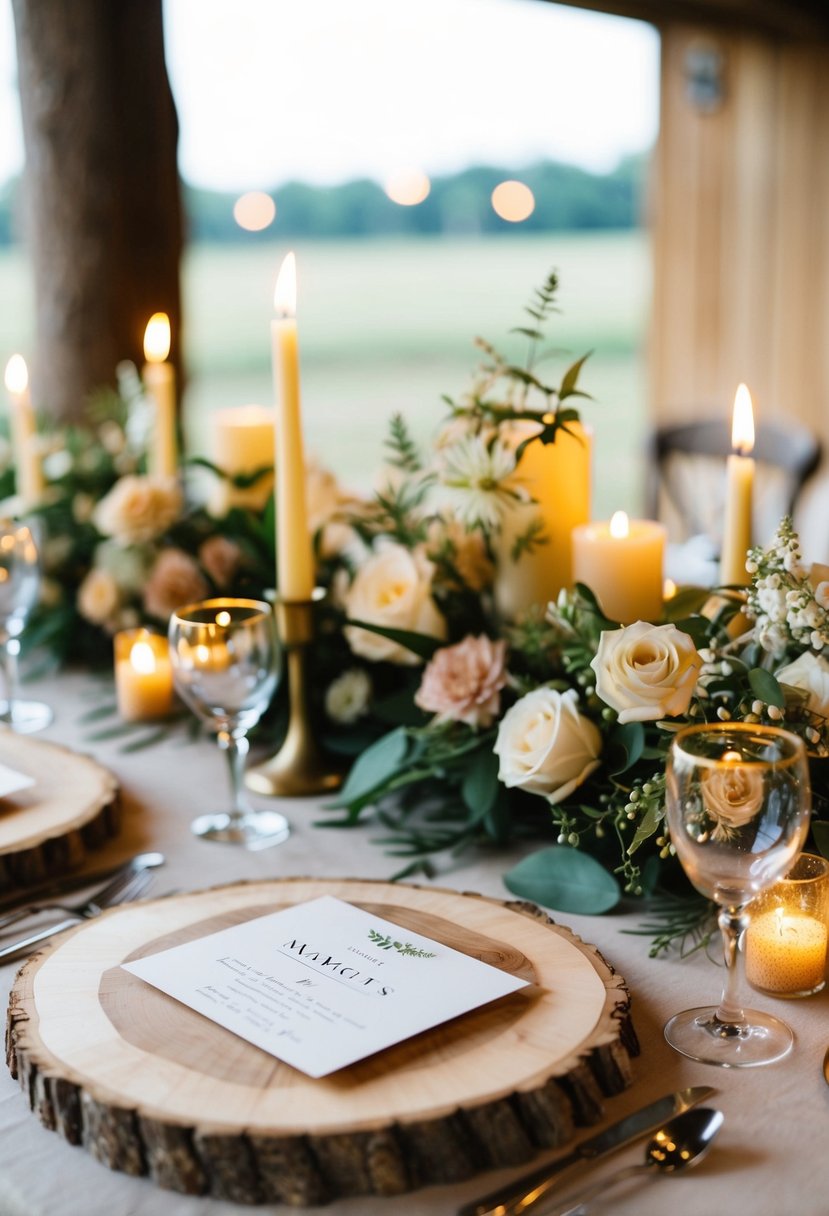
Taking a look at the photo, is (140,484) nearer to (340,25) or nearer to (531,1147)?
(531,1147)

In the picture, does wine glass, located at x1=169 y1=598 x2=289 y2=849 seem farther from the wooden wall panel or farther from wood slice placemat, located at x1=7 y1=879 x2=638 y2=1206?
the wooden wall panel

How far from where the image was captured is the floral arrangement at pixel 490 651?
0.92 meters

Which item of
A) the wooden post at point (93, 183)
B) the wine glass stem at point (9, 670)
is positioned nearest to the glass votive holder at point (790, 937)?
the wine glass stem at point (9, 670)

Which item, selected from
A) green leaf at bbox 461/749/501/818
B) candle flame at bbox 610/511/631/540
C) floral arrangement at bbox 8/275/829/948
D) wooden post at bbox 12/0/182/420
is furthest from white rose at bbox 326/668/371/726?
wooden post at bbox 12/0/182/420

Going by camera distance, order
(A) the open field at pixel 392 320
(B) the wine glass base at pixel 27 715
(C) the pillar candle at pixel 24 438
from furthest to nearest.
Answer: (A) the open field at pixel 392 320 → (C) the pillar candle at pixel 24 438 → (B) the wine glass base at pixel 27 715

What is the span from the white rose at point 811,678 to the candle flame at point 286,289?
57 centimetres

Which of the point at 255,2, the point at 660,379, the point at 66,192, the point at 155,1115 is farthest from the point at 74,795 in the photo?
the point at 255,2

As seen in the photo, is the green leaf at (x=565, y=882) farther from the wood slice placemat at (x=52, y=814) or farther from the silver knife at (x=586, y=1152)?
the wood slice placemat at (x=52, y=814)

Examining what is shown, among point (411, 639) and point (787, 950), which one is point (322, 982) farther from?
point (411, 639)

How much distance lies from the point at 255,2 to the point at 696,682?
19.8 feet

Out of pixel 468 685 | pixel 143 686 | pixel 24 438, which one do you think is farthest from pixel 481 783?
pixel 24 438

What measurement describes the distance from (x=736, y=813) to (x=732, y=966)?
13 cm

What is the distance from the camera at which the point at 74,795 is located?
1.15 metres

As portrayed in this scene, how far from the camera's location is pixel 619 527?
1132 mm
